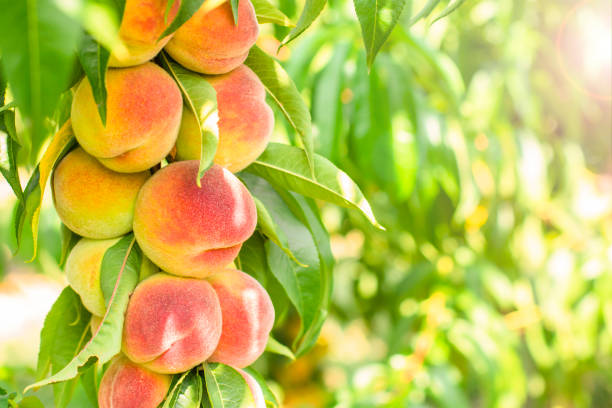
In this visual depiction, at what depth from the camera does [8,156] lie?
45 cm

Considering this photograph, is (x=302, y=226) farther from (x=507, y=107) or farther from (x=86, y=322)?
(x=507, y=107)

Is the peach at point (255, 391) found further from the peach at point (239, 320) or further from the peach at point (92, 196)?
the peach at point (92, 196)

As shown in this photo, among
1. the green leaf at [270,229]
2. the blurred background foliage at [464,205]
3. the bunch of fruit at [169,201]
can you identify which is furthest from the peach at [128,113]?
the blurred background foliage at [464,205]

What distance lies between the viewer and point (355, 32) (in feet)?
3.52

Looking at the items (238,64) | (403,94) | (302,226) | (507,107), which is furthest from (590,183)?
(238,64)

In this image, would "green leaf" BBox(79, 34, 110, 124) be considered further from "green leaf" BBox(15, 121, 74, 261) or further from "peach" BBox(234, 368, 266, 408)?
"peach" BBox(234, 368, 266, 408)

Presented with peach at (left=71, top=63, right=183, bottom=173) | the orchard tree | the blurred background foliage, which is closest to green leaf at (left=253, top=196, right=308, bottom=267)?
the orchard tree

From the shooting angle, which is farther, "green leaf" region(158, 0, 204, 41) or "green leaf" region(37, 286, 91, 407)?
"green leaf" region(37, 286, 91, 407)

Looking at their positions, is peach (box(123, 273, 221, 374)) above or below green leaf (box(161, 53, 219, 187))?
below

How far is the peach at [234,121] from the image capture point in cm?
47

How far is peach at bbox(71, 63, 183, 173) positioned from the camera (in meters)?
0.42

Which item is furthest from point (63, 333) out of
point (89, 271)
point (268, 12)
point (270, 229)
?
point (268, 12)

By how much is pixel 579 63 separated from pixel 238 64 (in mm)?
1599

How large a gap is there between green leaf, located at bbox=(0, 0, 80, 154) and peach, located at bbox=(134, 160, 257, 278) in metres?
0.18
